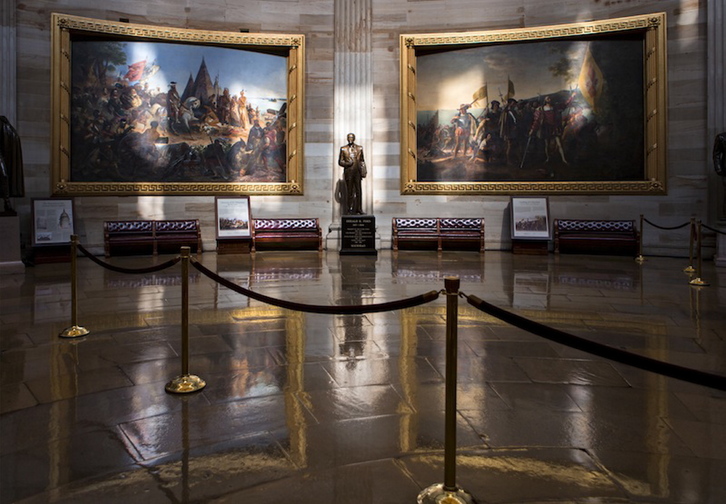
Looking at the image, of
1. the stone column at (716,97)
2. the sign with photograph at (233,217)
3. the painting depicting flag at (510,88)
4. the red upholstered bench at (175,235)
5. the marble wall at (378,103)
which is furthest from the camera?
the painting depicting flag at (510,88)

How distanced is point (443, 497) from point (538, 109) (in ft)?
47.0

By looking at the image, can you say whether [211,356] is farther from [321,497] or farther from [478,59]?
[478,59]

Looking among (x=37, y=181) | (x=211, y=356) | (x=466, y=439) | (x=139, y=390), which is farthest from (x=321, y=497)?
(x=37, y=181)

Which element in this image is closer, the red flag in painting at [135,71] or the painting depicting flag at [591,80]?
the red flag in painting at [135,71]

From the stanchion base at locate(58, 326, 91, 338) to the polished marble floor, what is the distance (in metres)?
0.14

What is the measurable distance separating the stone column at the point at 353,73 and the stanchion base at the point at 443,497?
512 inches

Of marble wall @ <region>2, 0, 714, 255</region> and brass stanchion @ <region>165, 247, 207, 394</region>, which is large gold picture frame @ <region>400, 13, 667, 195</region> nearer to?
marble wall @ <region>2, 0, 714, 255</region>

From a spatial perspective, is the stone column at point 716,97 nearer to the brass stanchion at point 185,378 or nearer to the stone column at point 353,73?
the stone column at point 353,73

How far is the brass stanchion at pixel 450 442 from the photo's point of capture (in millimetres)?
2633

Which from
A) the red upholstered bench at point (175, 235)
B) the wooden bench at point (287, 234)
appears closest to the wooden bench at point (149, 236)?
the red upholstered bench at point (175, 235)

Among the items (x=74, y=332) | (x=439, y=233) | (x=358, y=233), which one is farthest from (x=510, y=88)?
(x=74, y=332)

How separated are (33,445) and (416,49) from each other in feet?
48.1

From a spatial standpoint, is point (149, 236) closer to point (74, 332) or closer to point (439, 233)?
point (439, 233)

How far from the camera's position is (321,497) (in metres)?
2.69
